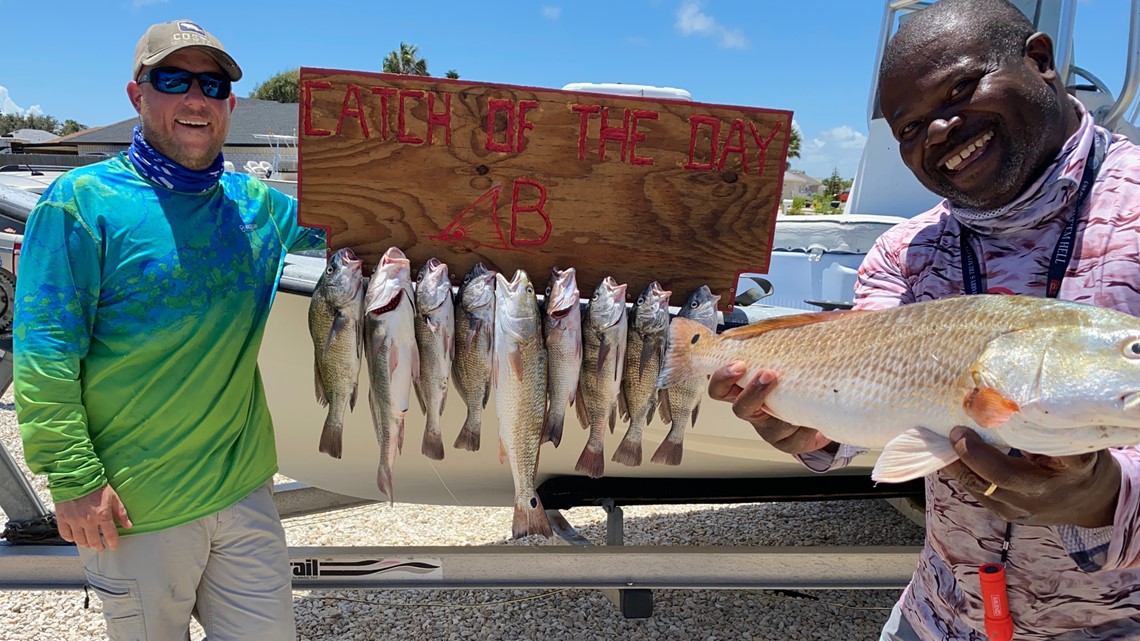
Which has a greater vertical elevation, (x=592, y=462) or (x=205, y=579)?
(x=592, y=462)

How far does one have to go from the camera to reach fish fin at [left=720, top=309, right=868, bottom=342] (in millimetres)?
1712

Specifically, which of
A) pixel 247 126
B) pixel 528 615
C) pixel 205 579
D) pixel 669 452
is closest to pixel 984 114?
pixel 669 452

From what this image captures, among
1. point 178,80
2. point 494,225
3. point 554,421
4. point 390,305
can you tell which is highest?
point 178,80

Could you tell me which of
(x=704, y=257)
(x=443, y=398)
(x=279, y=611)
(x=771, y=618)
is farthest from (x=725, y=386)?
(x=771, y=618)

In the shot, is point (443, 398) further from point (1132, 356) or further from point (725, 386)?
point (1132, 356)

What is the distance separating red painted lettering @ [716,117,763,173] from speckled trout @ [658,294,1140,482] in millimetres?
882

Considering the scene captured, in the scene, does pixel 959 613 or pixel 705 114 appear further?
pixel 705 114

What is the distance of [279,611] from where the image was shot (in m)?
2.56

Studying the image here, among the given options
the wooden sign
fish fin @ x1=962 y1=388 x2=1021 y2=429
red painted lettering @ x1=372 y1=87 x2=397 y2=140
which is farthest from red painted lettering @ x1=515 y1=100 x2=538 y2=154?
fish fin @ x1=962 y1=388 x2=1021 y2=429

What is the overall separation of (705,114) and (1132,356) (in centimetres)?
151

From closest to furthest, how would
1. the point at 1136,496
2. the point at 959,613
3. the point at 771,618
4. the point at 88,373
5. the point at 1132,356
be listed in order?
the point at 1132,356 → the point at 1136,496 → the point at 959,613 → the point at 88,373 → the point at 771,618

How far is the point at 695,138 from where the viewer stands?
8.20 feet

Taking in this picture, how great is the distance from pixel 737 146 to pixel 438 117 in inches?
37.6

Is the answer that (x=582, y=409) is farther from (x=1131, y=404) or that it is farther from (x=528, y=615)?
(x=528, y=615)
